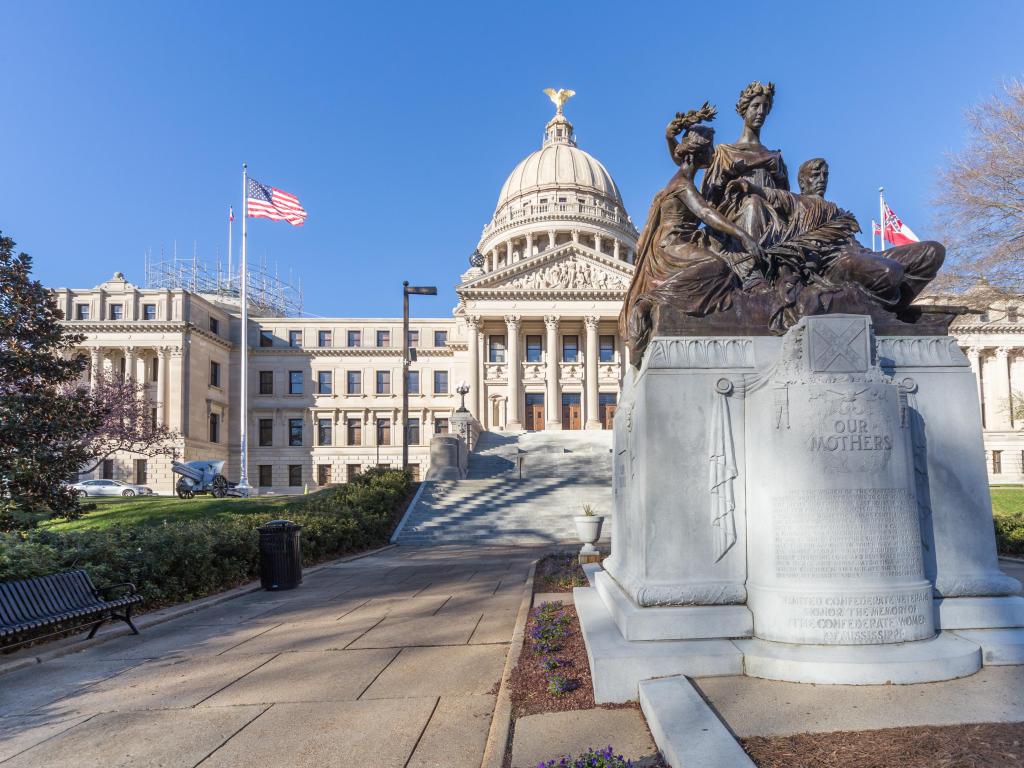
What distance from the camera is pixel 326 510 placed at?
58.5 feet

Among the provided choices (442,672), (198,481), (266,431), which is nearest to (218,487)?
(198,481)

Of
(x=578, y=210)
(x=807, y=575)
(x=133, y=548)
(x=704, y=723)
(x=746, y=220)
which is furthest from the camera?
(x=578, y=210)

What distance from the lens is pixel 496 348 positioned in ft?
198

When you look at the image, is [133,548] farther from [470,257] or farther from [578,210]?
[578,210]

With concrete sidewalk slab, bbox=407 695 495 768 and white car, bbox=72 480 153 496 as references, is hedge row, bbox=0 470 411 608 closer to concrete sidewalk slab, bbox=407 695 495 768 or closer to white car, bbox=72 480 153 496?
concrete sidewalk slab, bbox=407 695 495 768

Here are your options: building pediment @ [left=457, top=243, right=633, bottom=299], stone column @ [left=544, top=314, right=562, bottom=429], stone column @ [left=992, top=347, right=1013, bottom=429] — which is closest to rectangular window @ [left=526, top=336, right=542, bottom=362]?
stone column @ [left=544, top=314, right=562, bottom=429]

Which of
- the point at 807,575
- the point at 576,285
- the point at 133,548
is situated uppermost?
the point at 576,285

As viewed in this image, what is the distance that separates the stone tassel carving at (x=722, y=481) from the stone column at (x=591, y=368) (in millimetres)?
51923

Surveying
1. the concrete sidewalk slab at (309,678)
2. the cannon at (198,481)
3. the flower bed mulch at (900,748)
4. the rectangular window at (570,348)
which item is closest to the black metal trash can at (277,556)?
the concrete sidewalk slab at (309,678)

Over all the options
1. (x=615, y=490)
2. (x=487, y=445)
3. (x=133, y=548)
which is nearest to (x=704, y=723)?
(x=615, y=490)

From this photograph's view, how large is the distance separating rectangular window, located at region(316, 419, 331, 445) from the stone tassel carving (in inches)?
2658

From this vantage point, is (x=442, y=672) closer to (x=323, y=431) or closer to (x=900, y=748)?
(x=900, y=748)

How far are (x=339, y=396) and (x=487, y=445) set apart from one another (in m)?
30.3

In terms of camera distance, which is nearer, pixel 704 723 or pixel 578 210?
pixel 704 723
